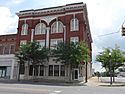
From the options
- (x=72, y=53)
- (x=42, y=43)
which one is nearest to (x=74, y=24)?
(x=42, y=43)

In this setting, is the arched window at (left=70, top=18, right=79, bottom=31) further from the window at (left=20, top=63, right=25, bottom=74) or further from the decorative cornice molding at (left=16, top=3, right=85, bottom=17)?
the window at (left=20, top=63, right=25, bottom=74)

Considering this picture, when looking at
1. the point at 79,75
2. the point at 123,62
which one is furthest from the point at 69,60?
the point at 123,62

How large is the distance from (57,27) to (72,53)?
30.7 feet

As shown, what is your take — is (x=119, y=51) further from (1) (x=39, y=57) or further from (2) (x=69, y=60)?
(1) (x=39, y=57)

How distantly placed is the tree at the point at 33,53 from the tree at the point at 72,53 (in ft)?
9.95

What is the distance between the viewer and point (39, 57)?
4144 cm

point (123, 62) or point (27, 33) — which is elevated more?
point (27, 33)

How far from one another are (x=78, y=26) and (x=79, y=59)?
8.14m

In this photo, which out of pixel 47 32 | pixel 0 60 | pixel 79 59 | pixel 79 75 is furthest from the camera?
pixel 0 60

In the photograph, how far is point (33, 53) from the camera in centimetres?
4141

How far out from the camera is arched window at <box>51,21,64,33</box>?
44781 millimetres

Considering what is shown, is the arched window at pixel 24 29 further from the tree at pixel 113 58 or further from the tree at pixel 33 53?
the tree at pixel 113 58

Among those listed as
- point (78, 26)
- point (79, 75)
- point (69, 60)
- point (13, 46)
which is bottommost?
point (79, 75)

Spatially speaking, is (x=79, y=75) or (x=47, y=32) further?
(x=47, y=32)
